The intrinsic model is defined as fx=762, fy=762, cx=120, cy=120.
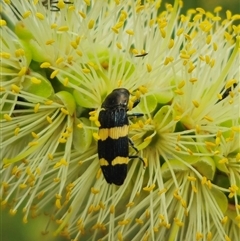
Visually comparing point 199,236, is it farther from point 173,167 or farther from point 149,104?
point 149,104

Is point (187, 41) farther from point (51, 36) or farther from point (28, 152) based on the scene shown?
point (28, 152)

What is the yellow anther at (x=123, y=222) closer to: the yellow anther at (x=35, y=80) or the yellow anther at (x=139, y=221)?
the yellow anther at (x=139, y=221)

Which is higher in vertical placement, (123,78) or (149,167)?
(123,78)

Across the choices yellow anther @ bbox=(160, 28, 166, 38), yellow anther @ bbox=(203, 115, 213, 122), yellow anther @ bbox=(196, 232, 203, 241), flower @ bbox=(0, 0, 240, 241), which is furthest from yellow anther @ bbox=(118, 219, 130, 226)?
yellow anther @ bbox=(160, 28, 166, 38)

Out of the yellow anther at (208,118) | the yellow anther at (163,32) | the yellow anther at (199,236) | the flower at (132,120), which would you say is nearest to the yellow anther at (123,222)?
the flower at (132,120)

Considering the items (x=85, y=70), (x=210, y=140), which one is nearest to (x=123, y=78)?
(x=85, y=70)

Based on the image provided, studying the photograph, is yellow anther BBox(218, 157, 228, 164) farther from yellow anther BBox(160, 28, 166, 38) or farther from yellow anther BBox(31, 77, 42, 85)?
yellow anther BBox(31, 77, 42, 85)
